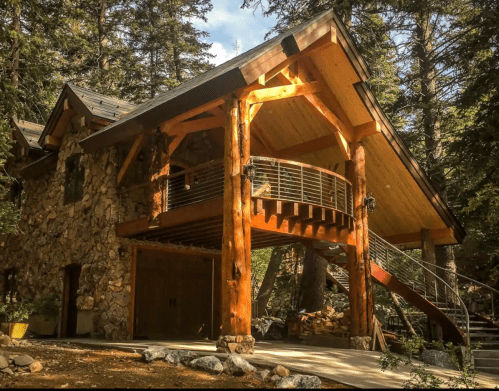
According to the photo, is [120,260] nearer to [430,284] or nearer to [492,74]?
[430,284]

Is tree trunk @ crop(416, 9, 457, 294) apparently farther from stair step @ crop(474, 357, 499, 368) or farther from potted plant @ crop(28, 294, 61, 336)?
potted plant @ crop(28, 294, 61, 336)

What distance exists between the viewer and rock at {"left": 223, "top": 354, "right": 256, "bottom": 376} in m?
8.13

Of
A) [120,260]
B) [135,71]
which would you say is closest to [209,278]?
[120,260]

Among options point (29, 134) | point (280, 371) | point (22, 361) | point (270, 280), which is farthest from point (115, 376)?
point (270, 280)

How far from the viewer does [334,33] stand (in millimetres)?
12930

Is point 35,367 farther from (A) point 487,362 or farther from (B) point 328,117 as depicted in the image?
(A) point 487,362

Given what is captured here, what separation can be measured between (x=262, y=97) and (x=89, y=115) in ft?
19.5

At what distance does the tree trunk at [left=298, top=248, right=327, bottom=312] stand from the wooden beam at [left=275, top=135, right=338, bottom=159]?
11.6 feet

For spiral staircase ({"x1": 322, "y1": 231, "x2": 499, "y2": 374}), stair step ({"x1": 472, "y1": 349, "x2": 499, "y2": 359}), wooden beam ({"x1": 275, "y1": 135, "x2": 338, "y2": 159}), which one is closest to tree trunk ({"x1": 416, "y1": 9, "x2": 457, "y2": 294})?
spiral staircase ({"x1": 322, "y1": 231, "x2": 499, "y2": 374})

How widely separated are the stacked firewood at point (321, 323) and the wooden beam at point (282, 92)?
241 inches

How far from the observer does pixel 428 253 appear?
16.7 m

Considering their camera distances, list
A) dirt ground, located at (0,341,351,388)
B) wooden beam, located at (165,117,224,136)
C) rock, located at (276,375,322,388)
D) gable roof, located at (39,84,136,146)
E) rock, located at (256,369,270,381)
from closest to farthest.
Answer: dirt ground, located at (0,341,351,388)
rock, located at (276,375,322,388)
rock, located at (256,369,270,381)
wooden beam, located at (165,117,224,136)
gable roof, located at (39,84,136,146)

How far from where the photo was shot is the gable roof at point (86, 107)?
50.5 feet

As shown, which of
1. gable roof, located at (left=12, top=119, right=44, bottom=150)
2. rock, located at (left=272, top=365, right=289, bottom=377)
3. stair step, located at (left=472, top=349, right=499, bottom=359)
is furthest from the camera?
gable roof, located at (left=12, top=119, right=44, bottom=150)
